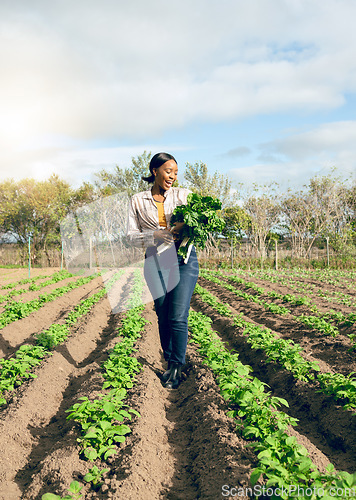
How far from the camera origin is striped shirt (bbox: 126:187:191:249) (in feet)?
12.2

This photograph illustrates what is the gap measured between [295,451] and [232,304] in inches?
302

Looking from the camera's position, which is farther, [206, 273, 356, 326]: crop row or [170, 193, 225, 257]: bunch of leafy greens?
[206, 273, 356, 326]: crop row

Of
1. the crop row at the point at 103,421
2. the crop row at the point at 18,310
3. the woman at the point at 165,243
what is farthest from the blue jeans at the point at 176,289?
the crop row at the point at 18,310

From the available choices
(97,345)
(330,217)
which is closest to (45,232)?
(330,217)

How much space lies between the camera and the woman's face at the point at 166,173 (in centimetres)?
368

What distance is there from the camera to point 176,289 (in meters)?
3.78

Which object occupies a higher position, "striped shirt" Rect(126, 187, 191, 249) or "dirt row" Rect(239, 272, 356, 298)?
"striped shirt" Rect(126, 187, 191, 249)

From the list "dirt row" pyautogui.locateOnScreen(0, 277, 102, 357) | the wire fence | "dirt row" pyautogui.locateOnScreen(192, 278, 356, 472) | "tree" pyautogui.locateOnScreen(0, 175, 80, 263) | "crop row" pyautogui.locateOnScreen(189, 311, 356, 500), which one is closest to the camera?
"crop row" pyautogui.locateOnScreen(189, 311, 356, 500)

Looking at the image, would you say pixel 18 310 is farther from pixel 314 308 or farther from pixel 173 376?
pixel 314 308

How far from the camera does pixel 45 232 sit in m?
27.9

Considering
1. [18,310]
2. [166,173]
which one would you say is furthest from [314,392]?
[18,310]

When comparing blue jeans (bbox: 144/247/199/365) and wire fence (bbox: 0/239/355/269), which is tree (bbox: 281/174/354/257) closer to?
wire fence (bbox: 0/239/355/269)

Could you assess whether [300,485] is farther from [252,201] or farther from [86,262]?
[252,201]

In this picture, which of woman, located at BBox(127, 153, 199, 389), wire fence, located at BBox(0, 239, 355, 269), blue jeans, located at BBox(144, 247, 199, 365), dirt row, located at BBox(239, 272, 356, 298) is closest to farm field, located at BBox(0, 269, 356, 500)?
blue jeans, located at BBox(144, 247, 199, 365)
